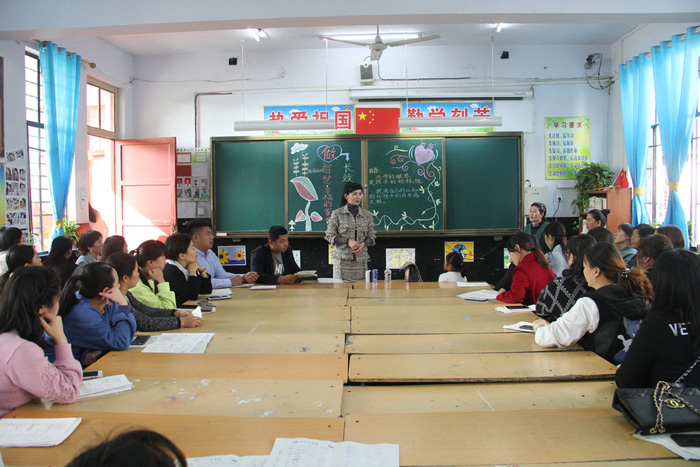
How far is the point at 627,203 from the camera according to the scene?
5555 millimetres

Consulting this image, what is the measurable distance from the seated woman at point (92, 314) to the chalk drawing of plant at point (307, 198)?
4034 mm

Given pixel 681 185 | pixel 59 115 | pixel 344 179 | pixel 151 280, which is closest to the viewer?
pixel 151 280

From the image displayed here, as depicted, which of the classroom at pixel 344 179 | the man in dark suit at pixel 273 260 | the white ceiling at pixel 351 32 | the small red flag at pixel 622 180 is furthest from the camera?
the small red flag at pixel 622 180

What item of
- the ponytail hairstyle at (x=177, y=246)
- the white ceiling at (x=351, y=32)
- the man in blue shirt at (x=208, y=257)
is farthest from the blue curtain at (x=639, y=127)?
the ponytail hairstyle at (x=177, y=246)

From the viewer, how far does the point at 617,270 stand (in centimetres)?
223

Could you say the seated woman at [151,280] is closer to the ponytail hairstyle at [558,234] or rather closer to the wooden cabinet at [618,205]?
the ponytail hairstyle at [558,234]

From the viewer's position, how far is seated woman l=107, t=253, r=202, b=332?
7.95 feet

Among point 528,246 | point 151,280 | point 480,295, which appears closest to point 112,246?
point 151,280

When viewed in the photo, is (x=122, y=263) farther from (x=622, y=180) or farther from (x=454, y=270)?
(x=622, y=180)

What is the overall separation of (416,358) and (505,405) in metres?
0.52

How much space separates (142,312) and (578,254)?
245 centimetres

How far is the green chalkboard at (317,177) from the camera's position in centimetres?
616

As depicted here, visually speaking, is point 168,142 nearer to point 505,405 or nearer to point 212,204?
point 212,204

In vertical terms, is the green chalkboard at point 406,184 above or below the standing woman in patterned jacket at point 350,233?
above
